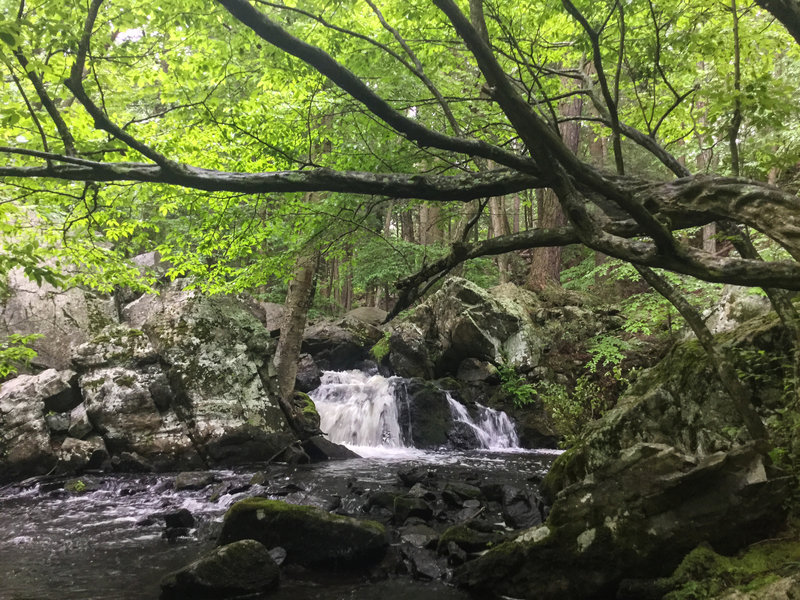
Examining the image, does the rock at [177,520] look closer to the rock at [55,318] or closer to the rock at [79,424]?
the rock at [79,424]

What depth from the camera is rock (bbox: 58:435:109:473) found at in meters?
10.2

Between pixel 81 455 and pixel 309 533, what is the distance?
7226mm

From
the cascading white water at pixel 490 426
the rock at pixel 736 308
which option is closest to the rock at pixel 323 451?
the cascading white water at pixel 490 426

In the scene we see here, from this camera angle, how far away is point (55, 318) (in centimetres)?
1426

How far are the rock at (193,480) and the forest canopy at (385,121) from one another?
3.76 m

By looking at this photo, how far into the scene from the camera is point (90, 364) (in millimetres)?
11500

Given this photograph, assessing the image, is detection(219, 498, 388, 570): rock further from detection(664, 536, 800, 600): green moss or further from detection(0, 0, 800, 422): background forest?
detection(664, 536, 800, 600): green moss

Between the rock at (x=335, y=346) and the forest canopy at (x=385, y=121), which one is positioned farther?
the rock at (x=335, y=346)

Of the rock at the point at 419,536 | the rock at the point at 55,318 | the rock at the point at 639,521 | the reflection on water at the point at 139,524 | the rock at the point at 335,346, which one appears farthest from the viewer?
the rock at the point at 335,346

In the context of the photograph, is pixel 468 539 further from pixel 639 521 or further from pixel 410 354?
pixel 410 354

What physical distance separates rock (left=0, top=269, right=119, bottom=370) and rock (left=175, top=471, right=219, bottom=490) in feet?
22.9

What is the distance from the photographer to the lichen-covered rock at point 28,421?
9.94 m

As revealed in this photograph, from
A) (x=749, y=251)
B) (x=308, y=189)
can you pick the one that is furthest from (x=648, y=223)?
(x=308, y=189)

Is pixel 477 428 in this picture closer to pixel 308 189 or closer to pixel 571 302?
pixel 571 302
